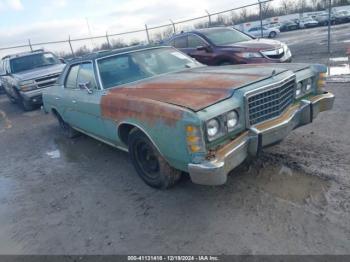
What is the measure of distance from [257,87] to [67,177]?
310cm

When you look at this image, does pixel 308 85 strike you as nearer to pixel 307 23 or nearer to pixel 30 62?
pixel 30 62

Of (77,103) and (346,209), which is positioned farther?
(77,103)

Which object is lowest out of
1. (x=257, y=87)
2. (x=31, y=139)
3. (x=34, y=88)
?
(x=31, y=139)

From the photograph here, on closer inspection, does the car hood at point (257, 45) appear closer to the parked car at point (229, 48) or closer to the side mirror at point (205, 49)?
the parked car at point (229, 48)

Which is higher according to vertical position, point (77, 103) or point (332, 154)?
point (77, 103)

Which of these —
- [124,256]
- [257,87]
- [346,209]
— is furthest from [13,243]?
[346,209]

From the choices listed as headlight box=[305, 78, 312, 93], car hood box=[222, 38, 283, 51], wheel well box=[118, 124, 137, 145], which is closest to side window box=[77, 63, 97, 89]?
wheel well box=[118, 124, 137, 145]

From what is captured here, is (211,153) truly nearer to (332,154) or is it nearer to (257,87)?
(257,87)

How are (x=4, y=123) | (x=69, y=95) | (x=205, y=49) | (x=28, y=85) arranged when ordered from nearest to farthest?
1. (x=69, y=95)
2. (x=205, y=49)
3. (x=4, y=123)
4. (x=28, y=85)

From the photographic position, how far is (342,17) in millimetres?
31641

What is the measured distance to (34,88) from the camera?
375 inches

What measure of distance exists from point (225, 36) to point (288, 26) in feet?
109

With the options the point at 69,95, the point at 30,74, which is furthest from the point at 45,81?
the point at 69,95

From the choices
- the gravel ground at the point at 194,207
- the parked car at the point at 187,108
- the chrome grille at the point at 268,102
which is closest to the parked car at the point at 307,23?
the gravel ground at the point at 194,207
